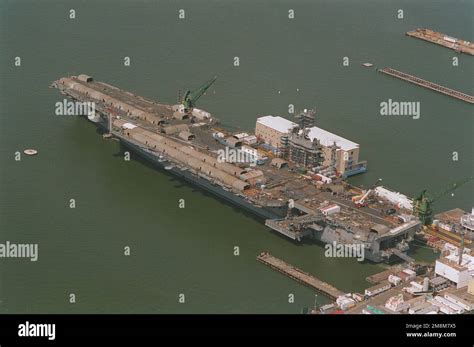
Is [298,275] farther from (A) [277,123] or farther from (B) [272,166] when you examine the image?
(A) [277,123]

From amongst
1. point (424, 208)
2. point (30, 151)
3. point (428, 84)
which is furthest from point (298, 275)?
point (428, 84)

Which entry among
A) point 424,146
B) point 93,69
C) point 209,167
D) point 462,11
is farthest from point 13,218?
point 462,11

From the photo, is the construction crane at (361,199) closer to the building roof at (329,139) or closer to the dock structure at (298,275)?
the building roof at (329,139)

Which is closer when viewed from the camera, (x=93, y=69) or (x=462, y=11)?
(x=93, y=69)

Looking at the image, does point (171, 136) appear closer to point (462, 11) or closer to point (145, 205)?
point (145, 205)

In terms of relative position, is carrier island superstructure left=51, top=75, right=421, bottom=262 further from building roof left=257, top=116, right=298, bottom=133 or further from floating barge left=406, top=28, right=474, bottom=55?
floating barge left=406, top=28, right=474, bottom=55

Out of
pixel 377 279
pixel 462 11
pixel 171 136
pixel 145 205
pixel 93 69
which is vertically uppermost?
pixel 462 11
